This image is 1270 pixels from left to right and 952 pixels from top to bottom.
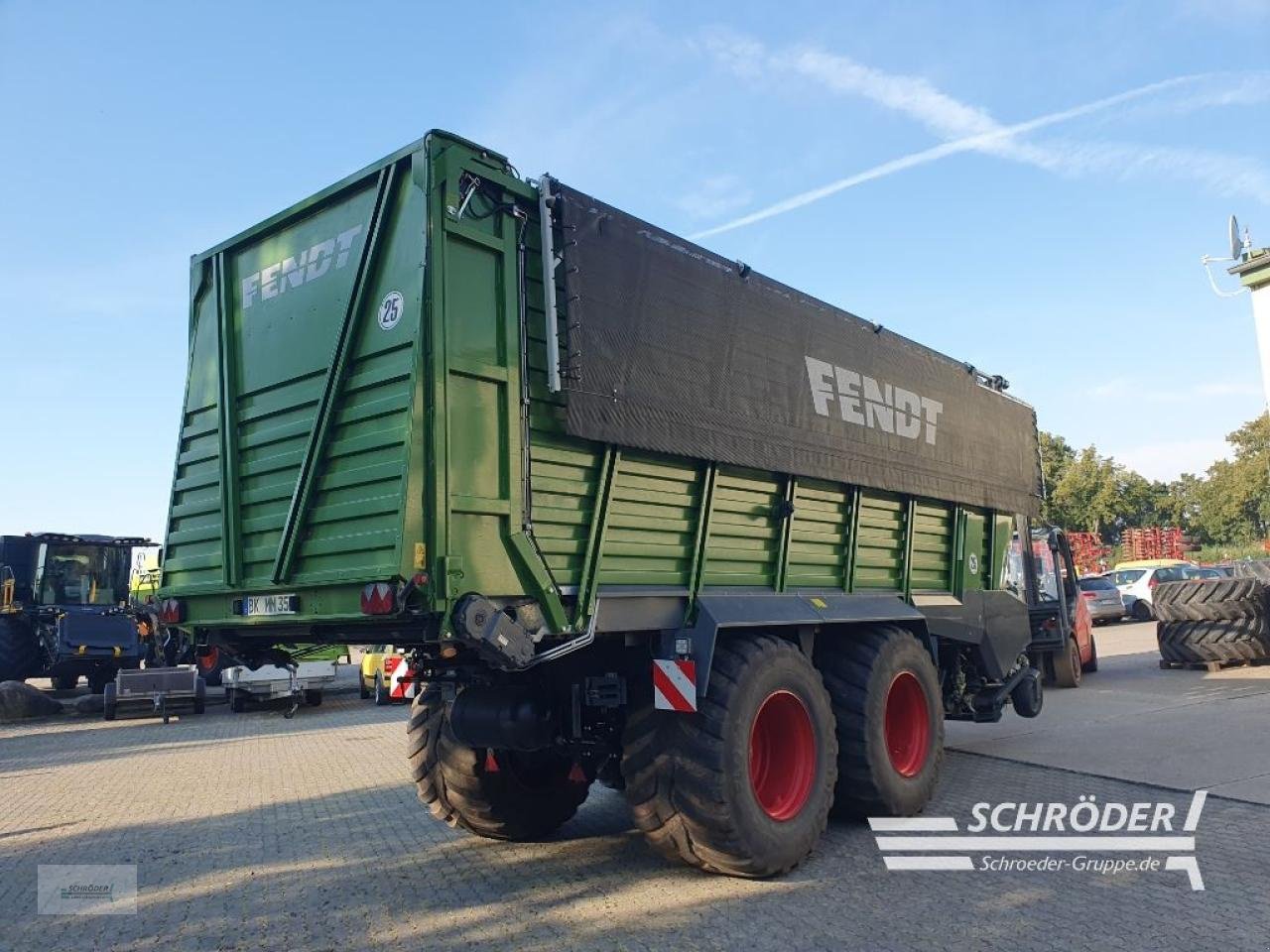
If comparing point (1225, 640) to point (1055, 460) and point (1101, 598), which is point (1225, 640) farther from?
point (1055, 460)

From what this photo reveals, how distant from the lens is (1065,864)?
522 centimetres

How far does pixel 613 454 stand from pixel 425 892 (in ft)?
8.36

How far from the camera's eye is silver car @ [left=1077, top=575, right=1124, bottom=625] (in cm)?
2358

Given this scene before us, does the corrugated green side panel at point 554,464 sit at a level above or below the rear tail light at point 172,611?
above

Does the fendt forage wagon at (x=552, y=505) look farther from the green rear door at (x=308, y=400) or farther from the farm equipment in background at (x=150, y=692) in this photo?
the farm equipment in background at (x=150, y=692)

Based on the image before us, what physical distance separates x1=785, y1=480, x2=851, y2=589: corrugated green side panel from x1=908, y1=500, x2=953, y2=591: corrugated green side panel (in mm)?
1005

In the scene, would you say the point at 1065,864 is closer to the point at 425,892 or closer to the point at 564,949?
the point at 564,949

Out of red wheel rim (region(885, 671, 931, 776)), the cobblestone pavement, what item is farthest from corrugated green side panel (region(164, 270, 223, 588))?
red wheel rim (region(885, 671, 931, 776))

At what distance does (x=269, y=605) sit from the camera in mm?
4977

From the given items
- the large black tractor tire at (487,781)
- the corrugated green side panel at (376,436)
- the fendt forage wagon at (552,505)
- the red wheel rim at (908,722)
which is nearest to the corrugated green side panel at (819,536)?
the fendt forage wagon at (552,505)

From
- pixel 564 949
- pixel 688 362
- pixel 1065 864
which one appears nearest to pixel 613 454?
pixel 688 362

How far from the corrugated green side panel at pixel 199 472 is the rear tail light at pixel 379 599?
158 centimetres

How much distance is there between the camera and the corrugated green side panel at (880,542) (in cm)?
695

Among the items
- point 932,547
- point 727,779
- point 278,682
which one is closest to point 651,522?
point 727,779
